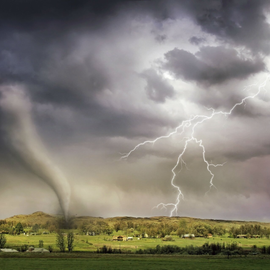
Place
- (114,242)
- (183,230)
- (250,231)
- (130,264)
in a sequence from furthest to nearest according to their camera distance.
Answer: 1. (250,231)
2. (183,230)
3. (114,242)
4. (130,264)

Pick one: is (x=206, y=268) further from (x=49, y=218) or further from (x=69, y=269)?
(x=49, y=218)

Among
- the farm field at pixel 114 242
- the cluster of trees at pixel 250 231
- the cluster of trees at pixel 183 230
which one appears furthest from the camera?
the cluster of trees at pixel 250 231

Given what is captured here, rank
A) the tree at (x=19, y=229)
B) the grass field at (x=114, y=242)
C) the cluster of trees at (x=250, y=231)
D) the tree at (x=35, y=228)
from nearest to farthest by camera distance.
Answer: the grass field at (x=114, y=242)
the cluster of trees at (x=250, y=231)
the tree at (x=35, y=228)
the tree at (x=19, y=229)

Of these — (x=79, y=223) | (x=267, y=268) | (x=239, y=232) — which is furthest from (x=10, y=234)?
(x=267, y=268)

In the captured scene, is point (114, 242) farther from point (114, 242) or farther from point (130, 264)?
point (130, 264)

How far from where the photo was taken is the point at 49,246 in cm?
12962

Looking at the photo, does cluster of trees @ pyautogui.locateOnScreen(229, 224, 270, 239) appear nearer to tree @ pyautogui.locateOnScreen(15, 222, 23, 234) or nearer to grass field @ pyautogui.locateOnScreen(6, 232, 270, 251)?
grass field @ pyautogui.locateOnScreen(6, 232, 270, 251)

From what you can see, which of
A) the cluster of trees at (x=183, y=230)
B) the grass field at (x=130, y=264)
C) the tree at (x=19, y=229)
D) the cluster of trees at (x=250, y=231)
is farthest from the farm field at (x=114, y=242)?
the grass field at (x=130, y=264)

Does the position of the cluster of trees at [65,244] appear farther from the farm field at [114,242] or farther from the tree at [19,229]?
the tree at [19,229]

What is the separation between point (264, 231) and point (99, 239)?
9691cm

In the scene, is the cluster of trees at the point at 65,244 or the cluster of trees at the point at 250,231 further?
the cluster of trees at the point at 250,231

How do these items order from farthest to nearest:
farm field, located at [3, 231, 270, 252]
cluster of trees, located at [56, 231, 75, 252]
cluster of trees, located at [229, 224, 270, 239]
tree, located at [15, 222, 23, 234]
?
tree, located at [15, 222, 23, 234], cluster of trees, located at [229, 224, 270, 239], farm field, located at [3, 231, 270, 252], cluster of trees, located at [56, 231, 75, 252]

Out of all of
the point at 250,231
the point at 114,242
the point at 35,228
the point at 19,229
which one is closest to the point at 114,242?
the point at 114,242

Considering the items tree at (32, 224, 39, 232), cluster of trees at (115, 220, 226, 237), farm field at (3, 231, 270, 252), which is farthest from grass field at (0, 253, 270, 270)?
tree at (32, 224, 39, 232)
